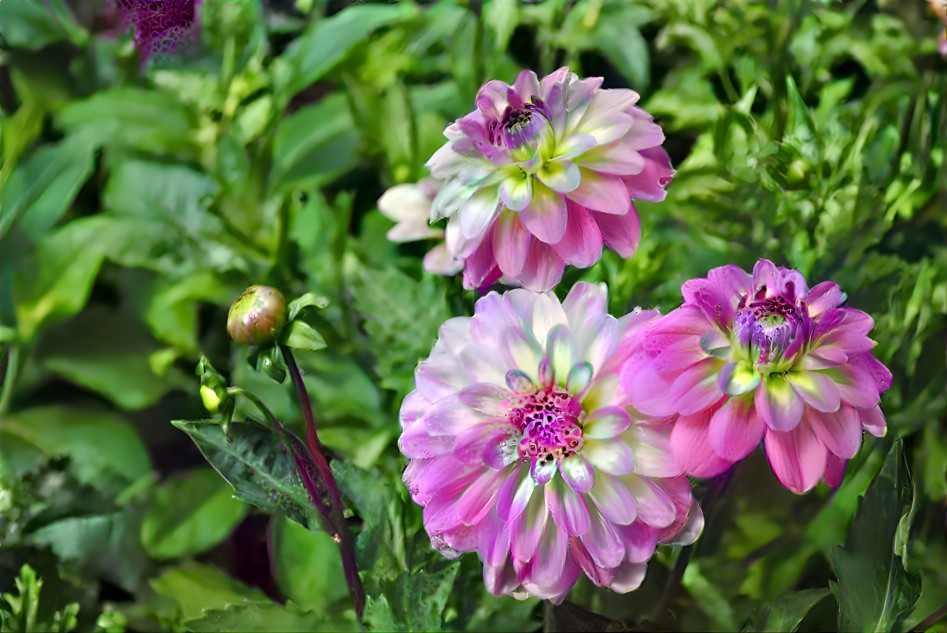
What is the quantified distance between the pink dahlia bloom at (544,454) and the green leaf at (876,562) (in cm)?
8

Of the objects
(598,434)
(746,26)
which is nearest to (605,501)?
(598,434)

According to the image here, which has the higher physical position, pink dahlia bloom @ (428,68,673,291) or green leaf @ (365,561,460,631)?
pink dahlia bloom @ (428,68,673,291)

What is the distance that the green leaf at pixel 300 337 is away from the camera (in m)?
0.23

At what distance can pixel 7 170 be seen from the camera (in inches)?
15.8

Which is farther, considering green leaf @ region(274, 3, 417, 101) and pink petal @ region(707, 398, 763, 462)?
green leaf @ region(274, 3, 417, 101)

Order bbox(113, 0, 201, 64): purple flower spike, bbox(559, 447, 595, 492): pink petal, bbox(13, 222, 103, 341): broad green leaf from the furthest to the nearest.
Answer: bbox(13, 222, 103, 341): broad green leaf < bbox(113, 0, 201, 64): purple flower spike < bbox(559, 447, 595, 492): pink petal

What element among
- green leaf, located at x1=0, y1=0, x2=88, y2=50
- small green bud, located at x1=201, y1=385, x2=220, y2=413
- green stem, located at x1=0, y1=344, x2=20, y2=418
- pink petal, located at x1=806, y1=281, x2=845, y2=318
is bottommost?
green stem, located at x1=0, y1=344, x2=20, y2=418

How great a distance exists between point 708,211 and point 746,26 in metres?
0.12

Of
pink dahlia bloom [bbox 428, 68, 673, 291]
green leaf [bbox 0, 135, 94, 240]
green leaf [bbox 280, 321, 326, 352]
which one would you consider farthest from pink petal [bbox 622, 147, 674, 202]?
green leaf [bbox 0, 135, 94, 240]

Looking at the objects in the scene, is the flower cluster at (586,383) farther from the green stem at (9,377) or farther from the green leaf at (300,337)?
the green stem at (9,377)

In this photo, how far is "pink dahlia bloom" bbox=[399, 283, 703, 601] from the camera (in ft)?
0.70

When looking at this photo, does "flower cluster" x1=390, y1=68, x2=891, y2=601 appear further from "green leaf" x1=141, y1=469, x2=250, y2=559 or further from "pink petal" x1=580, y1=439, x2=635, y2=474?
"green leaf" x1=141, y1=469, x2=250, y2=559

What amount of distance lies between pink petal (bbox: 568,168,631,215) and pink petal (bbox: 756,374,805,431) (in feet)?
0.21

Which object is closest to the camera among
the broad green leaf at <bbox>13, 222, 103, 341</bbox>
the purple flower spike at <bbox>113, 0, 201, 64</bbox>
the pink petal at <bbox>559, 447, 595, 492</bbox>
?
the pink petal at <bbox>559, 447, 595, 492</bbox>
